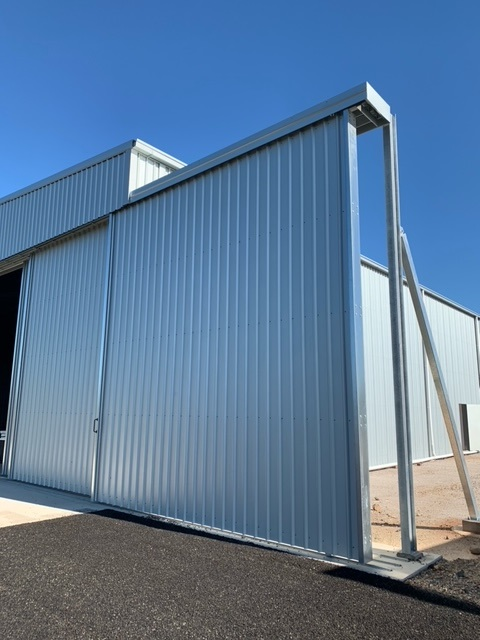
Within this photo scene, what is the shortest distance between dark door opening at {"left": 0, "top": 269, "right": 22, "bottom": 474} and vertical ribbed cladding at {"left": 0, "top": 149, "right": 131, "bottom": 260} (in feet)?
5.90

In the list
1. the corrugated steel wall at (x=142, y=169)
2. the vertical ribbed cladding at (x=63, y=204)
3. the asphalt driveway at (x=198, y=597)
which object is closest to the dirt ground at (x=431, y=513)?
the asphalt driveway at (x=198, y=597)

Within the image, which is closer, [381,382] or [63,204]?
[63,204]

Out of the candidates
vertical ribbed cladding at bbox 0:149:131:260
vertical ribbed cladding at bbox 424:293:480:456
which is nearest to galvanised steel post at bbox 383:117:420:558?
vertical ribbed cladding at bbox 0:149:131:260

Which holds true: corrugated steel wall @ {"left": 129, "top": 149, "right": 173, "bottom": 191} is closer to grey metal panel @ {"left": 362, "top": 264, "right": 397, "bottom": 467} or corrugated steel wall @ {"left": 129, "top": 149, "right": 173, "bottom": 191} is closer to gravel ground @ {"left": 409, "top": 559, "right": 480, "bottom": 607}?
grey metal panel @ {"left": 362, "top": 264, "right": 397, "bottom": 467}

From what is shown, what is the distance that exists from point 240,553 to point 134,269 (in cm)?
499

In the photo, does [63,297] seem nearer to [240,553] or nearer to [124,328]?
[124,328]

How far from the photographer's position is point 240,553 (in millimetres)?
5277

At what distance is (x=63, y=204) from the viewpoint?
10.4m

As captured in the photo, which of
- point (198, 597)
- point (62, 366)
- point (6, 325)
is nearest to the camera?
point (198, 597)

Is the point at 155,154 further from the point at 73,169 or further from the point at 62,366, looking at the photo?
the point at 62,366

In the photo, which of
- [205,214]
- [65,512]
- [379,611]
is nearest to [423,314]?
[205,214]

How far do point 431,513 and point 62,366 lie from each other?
7.00 m

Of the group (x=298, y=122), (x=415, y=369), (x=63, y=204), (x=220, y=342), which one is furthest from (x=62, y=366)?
(x=415, y=369)

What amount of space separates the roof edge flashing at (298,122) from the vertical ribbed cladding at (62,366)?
2.89 m
